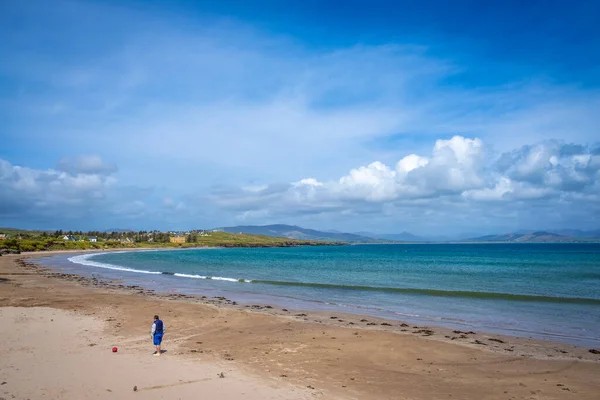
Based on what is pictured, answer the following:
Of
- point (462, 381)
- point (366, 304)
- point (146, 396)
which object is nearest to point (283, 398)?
point (146, 396)

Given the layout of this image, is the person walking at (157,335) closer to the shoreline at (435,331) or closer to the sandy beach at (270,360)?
the sandy beach at (270,360)

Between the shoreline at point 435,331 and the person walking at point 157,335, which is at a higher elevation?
the person walking at point 157,335

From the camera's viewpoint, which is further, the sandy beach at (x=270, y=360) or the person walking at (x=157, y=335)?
the person walking at (x=157, y=335)

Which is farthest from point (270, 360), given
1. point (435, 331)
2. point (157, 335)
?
point (435, 331)

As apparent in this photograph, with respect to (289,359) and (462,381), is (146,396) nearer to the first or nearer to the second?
(289,359)

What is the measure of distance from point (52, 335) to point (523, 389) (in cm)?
1939

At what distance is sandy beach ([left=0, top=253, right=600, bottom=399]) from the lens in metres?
12.9

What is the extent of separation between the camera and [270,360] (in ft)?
53.8

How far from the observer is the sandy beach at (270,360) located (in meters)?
12.9

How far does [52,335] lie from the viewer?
19141mm

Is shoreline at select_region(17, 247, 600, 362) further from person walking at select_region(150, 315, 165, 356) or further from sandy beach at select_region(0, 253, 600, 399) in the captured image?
person walking at select_region(150, 315, 165, 356)

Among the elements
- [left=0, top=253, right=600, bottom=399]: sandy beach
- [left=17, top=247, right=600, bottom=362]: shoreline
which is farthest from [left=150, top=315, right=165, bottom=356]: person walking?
[left=17, top=247, right=600, bottom=362]: shoreline

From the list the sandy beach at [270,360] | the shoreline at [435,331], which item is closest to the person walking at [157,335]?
the sandy beach at [270,360]

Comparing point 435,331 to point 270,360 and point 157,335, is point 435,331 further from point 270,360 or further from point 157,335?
point 157,335
